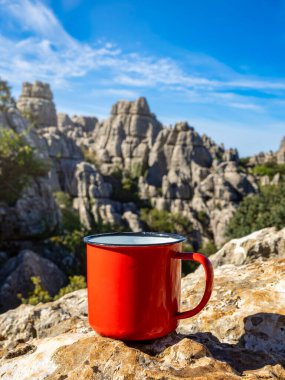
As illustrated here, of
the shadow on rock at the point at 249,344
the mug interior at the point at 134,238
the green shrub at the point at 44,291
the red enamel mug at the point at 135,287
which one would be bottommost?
the green shrub at the point at 44,291

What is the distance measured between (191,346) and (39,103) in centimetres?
6382

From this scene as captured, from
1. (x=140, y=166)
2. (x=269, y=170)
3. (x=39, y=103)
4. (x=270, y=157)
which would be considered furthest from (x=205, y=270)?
(x=39, y=103)

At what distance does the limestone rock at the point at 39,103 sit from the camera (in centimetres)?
5981

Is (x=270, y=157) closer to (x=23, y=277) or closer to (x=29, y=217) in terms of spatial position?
(x=29, y=217)

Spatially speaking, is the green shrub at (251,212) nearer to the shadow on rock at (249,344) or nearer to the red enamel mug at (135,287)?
the shadow on rock at (249,344)

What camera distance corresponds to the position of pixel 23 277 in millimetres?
13219

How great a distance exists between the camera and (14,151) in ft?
59.5

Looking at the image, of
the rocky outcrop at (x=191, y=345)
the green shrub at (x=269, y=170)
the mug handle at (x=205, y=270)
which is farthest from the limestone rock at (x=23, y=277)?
the green shrub at (x=269, y=170)

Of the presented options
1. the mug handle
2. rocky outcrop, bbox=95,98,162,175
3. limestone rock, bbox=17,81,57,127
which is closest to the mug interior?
the mug handle

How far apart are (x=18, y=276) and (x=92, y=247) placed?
12.7 metres

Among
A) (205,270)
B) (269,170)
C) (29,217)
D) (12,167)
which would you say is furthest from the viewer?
(269,170)

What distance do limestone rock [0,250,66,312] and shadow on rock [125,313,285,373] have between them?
1193cm

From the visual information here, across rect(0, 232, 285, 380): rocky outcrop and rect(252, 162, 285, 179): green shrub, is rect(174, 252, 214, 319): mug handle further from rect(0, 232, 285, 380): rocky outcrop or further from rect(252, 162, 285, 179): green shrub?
rect(252, 162, 285, 179): green shrub

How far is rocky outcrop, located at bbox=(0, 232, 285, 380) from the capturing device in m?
1.47
